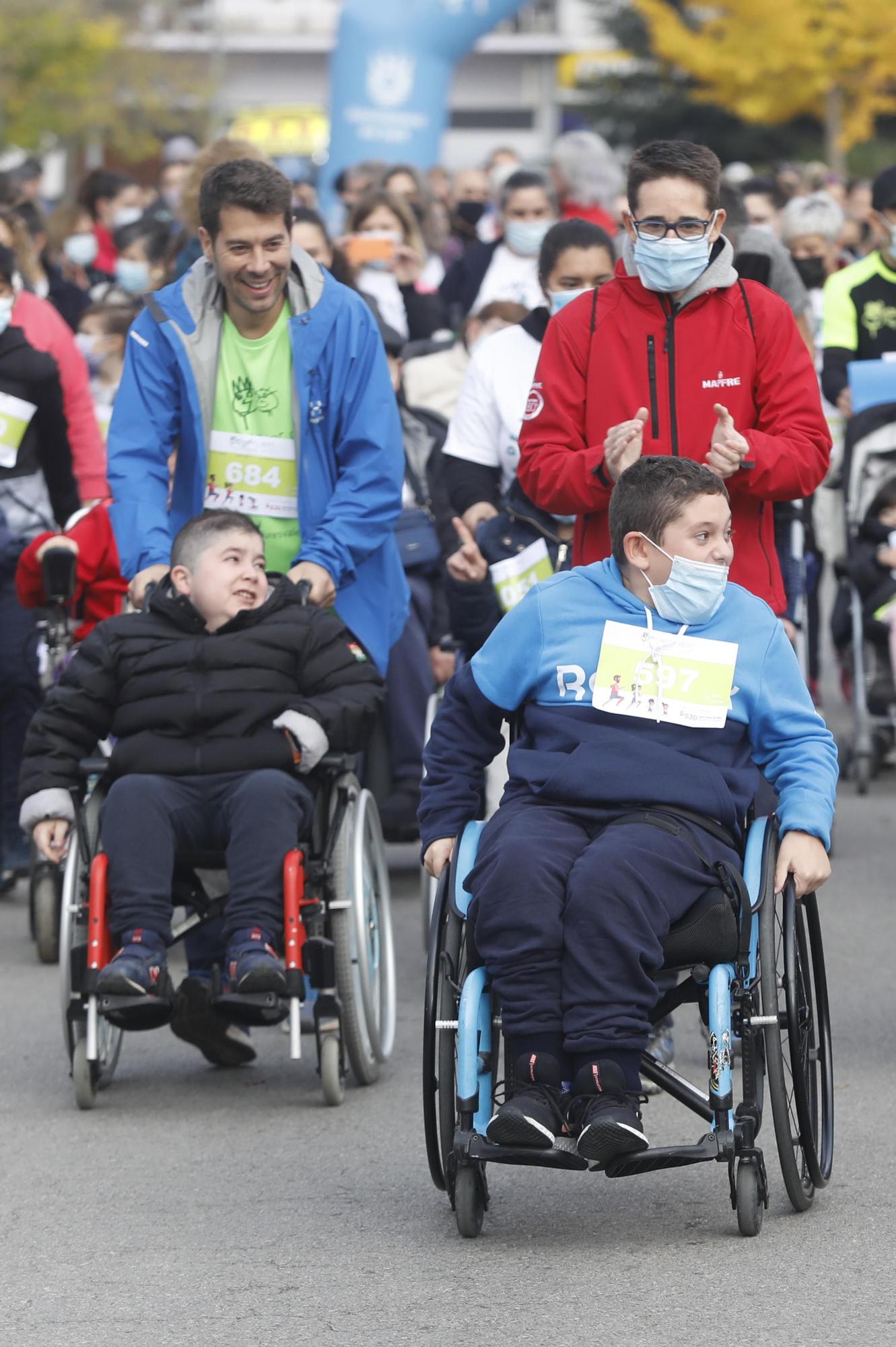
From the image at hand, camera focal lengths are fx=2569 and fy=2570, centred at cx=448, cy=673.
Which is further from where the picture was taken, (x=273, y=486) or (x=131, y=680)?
(x=273, y=486)

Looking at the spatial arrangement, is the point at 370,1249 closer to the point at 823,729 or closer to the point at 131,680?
the point at 823,729

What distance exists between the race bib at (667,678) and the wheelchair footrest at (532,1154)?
91 centimetres

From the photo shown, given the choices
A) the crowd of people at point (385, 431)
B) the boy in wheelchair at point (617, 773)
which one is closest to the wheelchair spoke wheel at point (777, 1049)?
the boy in wheelchair at point (617, 773)

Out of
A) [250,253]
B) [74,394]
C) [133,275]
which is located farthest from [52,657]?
[133,275]

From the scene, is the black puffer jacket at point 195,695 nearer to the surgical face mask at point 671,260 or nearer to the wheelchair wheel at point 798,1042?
the surgical face mask at point 671,260

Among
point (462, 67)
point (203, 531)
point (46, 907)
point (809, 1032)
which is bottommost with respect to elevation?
point (46, 907)

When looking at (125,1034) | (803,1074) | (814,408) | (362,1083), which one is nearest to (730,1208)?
(803,1074)

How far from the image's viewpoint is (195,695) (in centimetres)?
630

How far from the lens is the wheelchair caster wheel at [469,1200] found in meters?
4.89

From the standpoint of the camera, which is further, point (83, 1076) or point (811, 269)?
point (811, 269)

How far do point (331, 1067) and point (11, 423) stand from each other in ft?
10.6

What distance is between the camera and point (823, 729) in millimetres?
5207

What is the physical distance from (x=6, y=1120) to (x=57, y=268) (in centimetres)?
816

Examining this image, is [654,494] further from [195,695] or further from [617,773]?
[195,695]
